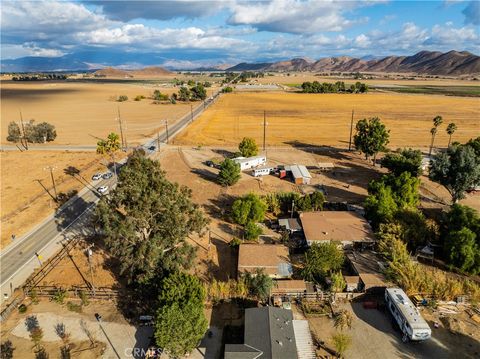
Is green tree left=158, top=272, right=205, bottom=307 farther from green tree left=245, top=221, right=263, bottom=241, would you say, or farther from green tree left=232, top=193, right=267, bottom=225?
green tree left=232, top=193, right=267, bottom=225

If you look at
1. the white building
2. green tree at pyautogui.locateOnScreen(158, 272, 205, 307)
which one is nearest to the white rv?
green tree at pyautogui.locateOnScreen(158, 272, 205, 307)

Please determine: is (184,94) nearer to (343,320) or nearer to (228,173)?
(228,173)

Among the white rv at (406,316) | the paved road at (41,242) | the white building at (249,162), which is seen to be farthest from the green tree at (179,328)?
the white building at (249,162)

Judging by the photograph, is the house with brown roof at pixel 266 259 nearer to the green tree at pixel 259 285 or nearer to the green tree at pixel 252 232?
the green tree at pixel 259 285

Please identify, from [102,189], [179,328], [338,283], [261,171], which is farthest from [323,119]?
[179,328]

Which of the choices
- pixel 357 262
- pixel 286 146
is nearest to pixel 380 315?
pixel 357 262
